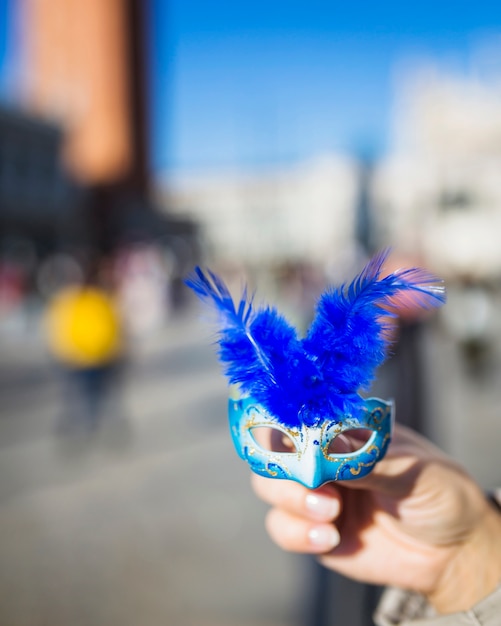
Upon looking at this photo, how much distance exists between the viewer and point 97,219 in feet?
126

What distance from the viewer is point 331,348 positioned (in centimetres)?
92

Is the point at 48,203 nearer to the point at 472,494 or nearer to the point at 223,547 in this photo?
the point at 223,547

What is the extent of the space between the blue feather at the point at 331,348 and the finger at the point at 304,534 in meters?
0.29

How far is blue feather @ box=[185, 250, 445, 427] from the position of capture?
2.99 feet

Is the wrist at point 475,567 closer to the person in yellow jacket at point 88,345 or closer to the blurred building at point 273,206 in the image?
the person in yellow jacket at point 88,345

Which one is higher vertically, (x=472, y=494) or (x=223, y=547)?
(x=472, y=494)

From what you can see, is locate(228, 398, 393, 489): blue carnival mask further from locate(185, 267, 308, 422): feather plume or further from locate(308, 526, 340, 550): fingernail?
locate(308, 526, 340, 550): fingernail

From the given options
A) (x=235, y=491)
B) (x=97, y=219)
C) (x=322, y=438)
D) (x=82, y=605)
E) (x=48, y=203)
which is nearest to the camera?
(x=322, y=438)

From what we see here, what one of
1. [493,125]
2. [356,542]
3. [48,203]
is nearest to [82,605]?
[356,542]

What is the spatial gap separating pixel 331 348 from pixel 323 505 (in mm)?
325

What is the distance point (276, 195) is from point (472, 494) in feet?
222

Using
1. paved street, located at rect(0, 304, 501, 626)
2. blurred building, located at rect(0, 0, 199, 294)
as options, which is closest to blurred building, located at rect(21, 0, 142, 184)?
blurred building, located at rect(0, 0, 199, 294)

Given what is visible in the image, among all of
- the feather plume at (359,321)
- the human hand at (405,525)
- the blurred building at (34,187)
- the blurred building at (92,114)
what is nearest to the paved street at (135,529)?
the human hand at (405,525)

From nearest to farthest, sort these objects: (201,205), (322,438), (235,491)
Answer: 1. (322,438)
2. (235,491)
3. (201,205)
